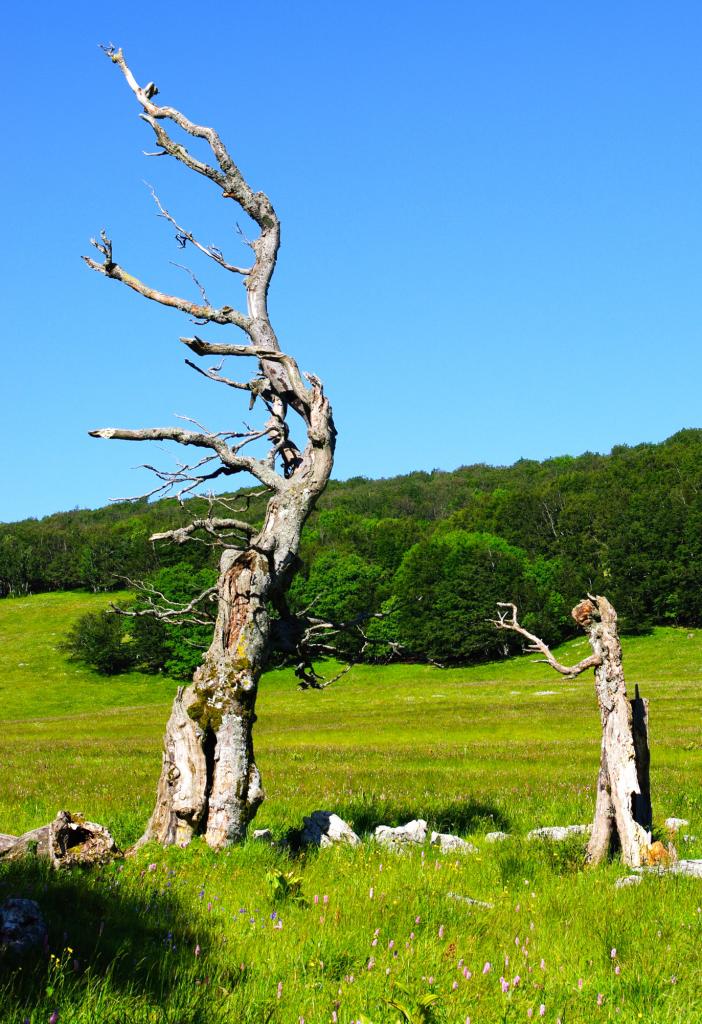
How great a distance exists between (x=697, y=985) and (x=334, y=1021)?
2.98 metres

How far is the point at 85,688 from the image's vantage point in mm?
92688

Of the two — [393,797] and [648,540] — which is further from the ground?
[648,540]

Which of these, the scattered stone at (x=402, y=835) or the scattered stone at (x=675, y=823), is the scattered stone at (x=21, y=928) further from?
the scattered stone at (x=675, y=823)

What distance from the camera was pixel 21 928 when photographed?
5488 mm

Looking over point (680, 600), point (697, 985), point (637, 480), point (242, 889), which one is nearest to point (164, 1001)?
point (242, 889)

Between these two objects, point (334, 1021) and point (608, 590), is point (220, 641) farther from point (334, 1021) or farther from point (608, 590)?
point (608, 590)

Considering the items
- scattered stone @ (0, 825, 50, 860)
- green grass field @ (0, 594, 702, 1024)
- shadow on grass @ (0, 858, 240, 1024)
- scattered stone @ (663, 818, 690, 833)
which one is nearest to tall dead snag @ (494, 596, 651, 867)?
green grass field @ (0, 594, 702, 1024)

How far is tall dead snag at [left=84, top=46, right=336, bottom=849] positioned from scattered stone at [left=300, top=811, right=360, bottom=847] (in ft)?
4.16

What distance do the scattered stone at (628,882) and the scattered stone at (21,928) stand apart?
5.79 metres

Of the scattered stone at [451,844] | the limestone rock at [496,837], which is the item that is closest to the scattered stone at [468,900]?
the scattered stone at [451,844]

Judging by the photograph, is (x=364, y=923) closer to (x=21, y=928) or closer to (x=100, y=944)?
(x=100, y=944)

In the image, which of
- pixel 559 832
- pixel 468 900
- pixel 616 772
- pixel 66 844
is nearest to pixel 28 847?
pixel 66 844

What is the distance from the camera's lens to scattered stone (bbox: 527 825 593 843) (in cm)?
1201

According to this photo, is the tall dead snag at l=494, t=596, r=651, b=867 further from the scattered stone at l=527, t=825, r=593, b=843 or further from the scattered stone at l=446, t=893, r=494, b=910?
the scattered stone at l=446, t=893, r=494, b=910
